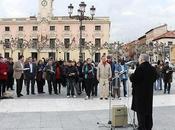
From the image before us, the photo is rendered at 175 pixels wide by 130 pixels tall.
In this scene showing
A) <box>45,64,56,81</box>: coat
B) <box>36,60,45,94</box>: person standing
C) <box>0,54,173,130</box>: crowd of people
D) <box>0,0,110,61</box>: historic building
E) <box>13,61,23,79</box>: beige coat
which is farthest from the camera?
<box>0,0,110,61</box>: historic building

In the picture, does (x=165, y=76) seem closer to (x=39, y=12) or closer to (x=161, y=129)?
(x=161, y=129)

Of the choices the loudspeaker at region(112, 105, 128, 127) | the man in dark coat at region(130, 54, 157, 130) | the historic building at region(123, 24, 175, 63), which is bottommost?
the loudspeaker at region(112, 105, 128, 127)

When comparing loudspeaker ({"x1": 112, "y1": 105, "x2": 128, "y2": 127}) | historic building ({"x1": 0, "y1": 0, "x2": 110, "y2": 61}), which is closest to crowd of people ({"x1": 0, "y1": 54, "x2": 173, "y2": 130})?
loudspeaker ({"x1": 112, "y1": 105, "x2": 128, "y2": 127})

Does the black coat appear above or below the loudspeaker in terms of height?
above

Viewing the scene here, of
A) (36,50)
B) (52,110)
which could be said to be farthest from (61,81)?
(36,50)

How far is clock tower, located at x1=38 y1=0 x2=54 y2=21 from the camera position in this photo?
338ft

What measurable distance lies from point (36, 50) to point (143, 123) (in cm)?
8933

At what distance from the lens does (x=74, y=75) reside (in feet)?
65.2

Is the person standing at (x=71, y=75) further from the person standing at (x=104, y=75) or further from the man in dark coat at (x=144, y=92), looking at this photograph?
the man in dark coat at (x=144, y=92)

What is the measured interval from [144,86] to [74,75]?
9.70 m

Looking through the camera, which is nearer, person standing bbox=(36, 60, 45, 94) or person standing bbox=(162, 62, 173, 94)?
person standing bbox=(36, 60, 45, 94)

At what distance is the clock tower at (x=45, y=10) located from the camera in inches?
4050

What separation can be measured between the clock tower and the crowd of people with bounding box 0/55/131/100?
Answer: 80.1 meters

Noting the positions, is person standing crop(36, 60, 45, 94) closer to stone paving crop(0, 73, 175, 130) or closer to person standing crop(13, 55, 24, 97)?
person standing crop(13, 55, 24, 97)
